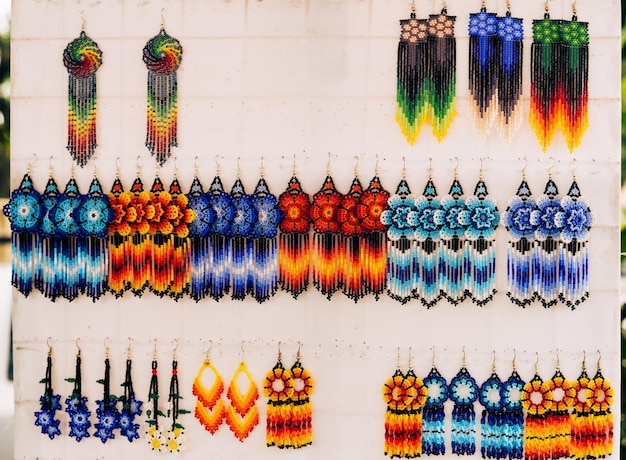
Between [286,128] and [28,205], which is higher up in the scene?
[286,128]

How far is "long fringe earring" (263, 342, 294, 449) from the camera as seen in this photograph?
1874 millimetres

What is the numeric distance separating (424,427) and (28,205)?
1477mm

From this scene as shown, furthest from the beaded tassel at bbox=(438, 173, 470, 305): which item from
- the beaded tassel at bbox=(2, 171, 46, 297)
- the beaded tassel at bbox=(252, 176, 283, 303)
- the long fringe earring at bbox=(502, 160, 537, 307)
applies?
the beaded tassel at bbox=(2, 171, 46, 297)

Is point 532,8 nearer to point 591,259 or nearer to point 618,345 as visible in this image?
point 591,259

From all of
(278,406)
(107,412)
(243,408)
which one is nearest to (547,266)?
(278,406)

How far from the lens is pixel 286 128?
6.19 feet

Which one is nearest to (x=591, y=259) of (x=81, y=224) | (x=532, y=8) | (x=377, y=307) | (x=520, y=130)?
(x=520, y=130)

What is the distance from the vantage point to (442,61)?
73.4 inches

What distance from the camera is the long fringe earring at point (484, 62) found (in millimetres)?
1855

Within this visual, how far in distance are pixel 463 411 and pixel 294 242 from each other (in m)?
0.77

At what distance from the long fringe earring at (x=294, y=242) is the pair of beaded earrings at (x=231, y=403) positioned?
32cm

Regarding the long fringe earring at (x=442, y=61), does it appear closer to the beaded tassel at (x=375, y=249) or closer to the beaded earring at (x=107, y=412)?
the beaded tassel at (x=375, y=249)

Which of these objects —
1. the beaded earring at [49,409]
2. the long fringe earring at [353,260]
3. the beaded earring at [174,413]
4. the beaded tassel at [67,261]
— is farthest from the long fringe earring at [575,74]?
the beaded earring at [49,409]

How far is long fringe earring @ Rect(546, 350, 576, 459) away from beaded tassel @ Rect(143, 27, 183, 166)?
1.45 meters
